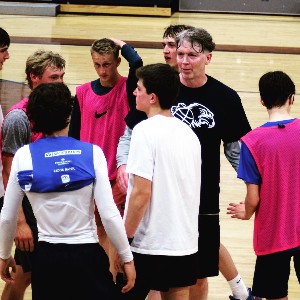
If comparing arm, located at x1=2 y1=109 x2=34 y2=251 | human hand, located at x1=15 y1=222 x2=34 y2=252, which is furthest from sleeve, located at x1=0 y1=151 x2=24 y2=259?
arm, located at x1=2 y1=109 x2=34 y2=251

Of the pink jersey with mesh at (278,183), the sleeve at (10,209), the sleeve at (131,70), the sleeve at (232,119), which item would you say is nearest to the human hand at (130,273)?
the sleeve at (10,209)

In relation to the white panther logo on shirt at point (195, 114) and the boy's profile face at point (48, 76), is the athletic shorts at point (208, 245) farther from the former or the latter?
the boy's profile face at point (48, 76)

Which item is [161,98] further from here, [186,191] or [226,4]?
[226,4]

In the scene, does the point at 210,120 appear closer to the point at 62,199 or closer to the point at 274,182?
the point at 274,182

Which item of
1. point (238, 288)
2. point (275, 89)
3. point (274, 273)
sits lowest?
point (238, 288)

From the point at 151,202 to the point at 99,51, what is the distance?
4.38 ft

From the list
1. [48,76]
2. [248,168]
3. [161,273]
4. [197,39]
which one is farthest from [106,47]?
[161,273]

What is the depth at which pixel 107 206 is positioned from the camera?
9.60 feet

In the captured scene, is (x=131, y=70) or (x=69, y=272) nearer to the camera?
(x=69, y=272)

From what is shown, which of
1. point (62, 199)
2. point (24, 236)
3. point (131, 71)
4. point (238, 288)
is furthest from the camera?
point (238, 288)

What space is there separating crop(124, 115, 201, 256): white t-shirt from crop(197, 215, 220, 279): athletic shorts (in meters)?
0.50

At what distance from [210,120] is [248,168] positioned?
0.37 metres

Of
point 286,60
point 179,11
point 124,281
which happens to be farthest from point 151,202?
point 179,11

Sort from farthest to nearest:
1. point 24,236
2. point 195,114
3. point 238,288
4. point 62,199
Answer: point 238,288 → point 195,114 → point 24,236 → point 62,199
